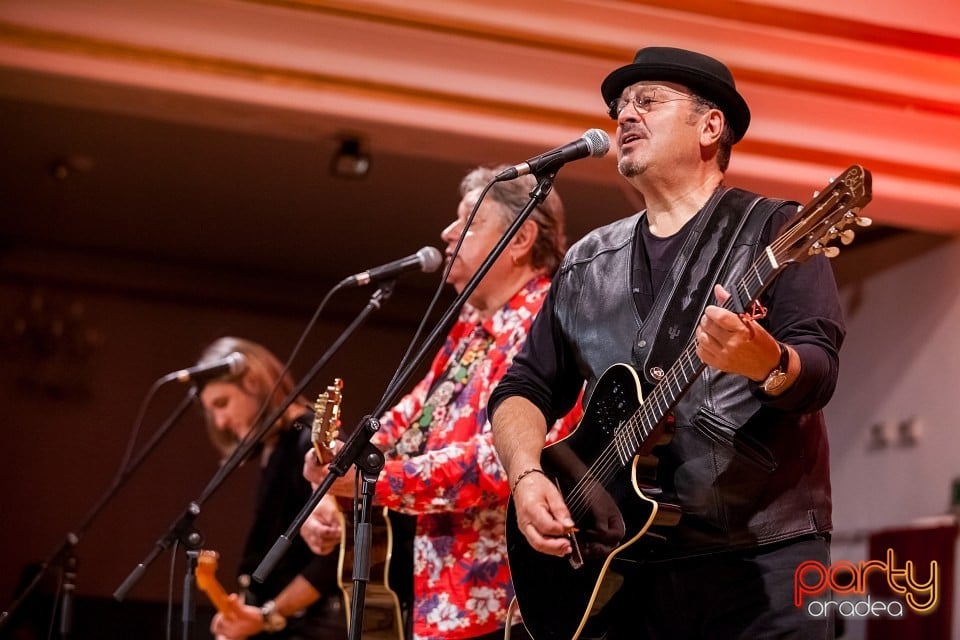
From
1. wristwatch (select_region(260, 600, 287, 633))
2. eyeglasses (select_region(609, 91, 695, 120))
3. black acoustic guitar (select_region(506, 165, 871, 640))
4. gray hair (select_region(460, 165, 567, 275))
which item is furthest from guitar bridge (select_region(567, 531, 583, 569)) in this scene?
wristwatch (select_region(260, 600, 287, 633))

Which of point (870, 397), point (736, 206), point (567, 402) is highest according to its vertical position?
point (870, 397)

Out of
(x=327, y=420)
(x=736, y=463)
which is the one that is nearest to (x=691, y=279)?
(x=736, y=463)

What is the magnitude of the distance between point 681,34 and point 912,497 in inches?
139

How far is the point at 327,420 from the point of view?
279cm

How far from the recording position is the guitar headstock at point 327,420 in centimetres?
273

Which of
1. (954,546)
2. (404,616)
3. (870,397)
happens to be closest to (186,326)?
(870,397)

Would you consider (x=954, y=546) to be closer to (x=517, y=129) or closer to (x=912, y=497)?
(x=912, y=497)

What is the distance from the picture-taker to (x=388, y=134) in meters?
5.89

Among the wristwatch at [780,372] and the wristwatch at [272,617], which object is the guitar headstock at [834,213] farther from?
the wristwatch at [272,617]

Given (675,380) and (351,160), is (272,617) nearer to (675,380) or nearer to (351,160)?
(675,380)

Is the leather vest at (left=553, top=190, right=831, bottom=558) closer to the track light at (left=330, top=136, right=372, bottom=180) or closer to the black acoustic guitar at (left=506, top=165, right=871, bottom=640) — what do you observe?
the black acoustic guitar at (left=506, top=165, right=871, bottom=640)

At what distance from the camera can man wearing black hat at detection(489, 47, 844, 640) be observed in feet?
7.34

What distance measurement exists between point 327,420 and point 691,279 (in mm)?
900

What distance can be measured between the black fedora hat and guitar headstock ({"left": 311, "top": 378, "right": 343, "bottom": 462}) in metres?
0.96
